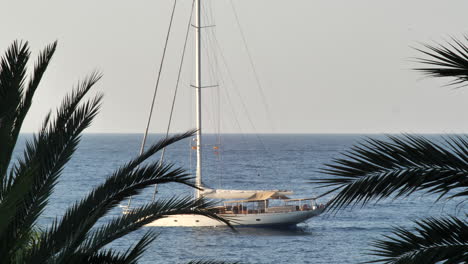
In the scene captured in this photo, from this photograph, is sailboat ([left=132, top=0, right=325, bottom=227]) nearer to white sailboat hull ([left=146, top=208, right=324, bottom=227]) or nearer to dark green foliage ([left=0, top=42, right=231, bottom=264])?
white sailboat hull ([left=146, top=208, right=324, bottom=227])

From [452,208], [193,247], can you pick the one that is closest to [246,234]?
[193,247]

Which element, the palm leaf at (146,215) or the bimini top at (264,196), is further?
the bimini top at (264,196)

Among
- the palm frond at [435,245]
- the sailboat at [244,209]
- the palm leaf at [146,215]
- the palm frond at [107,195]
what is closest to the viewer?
the palm frond at [435,245]

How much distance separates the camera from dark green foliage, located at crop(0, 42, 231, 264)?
595 centimetres

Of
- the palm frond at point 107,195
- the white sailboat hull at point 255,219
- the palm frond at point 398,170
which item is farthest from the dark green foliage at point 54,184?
the white sailboat hull at point 255,219

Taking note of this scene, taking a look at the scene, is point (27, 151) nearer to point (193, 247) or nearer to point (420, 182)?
point (420, 182)

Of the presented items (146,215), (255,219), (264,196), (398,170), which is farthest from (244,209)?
(398,170)

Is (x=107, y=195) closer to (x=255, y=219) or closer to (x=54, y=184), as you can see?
(x=54, y=184)

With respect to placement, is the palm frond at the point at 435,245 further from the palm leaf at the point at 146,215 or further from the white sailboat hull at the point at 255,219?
the white sailboat hull at the point at 255,219

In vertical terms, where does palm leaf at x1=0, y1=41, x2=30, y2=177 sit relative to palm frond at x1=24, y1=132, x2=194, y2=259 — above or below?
above

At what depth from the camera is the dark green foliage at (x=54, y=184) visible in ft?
19.5

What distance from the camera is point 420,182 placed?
544 centimetres

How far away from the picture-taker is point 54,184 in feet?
21.5

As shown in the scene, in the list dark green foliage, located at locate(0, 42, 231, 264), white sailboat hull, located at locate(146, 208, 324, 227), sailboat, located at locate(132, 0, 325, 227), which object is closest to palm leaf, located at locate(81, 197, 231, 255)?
dark green foliage, located at locate(0, 42, 231, 264)
